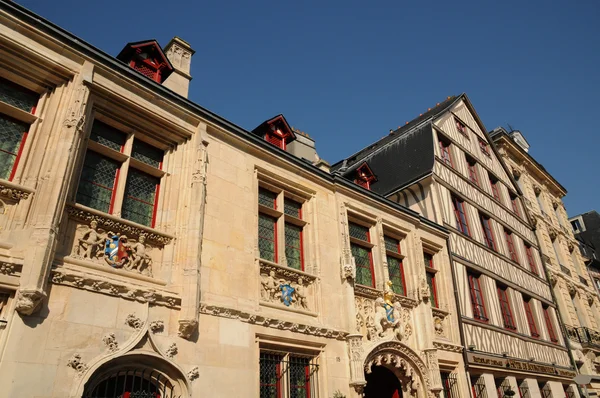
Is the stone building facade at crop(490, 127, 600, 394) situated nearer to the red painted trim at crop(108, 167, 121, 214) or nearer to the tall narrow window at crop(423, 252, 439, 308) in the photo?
the tall narrow window at crop(423, 252, 439, 308)

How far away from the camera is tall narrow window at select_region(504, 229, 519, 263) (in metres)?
16.6

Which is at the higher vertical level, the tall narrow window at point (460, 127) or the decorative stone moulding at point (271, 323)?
the tall narrow window at point (460, 127)

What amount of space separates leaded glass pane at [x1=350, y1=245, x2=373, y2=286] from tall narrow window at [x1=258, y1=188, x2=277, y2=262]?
2.24m

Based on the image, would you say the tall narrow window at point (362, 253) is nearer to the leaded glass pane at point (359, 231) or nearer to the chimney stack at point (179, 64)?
the leaded glass pane at point (359, 231)

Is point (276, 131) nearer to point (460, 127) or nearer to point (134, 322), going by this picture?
point (134, 322)

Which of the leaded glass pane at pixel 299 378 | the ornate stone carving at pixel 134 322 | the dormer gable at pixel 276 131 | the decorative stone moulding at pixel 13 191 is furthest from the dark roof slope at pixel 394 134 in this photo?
the decorative stone moulding at pixel 13 191

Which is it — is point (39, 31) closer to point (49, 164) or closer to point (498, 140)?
point (49, 164)

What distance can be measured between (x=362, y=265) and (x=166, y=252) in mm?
4931

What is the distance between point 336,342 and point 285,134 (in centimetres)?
468

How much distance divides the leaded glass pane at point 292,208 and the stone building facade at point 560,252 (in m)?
14.3

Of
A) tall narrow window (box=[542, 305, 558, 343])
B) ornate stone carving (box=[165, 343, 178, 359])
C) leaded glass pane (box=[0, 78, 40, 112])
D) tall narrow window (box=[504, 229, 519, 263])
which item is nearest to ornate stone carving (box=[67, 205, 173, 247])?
ornate stone carving (box=[165, 343, 178, 359])

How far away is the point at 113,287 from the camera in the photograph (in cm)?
577

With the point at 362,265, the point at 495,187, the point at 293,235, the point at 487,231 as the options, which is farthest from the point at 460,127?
the point at 293,235

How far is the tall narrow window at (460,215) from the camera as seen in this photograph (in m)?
14.2
